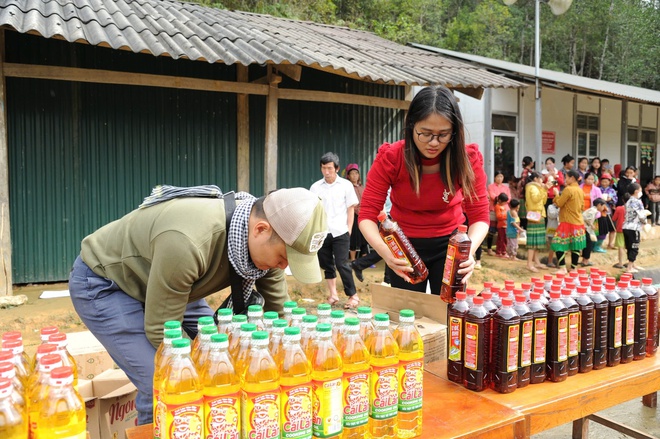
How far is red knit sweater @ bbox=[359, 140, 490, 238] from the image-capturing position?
123 inches

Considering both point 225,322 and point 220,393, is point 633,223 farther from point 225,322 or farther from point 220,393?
point 220,393

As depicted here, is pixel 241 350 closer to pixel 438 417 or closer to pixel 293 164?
pixel 438 417

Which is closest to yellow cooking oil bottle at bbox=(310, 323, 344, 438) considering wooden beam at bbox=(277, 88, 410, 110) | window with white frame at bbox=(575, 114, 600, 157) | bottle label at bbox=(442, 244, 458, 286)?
bottle label at bbox=(442, 244, 458, 286)

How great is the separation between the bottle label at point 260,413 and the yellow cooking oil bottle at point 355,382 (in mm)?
265

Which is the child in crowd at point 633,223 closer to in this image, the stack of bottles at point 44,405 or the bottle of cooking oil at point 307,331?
the bottle of cooking oil at point 307,331

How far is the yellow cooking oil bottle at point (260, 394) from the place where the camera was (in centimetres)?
161

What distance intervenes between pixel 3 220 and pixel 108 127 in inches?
76.3

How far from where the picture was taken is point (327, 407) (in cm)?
173

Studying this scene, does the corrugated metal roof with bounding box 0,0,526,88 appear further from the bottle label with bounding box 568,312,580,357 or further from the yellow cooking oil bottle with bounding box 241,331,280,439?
the yellow cooking oil bottle with bounding box 241,331,280,439

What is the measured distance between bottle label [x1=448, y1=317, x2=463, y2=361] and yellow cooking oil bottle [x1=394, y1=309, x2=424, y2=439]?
453 millimetres

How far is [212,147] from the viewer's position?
8516 millimetres

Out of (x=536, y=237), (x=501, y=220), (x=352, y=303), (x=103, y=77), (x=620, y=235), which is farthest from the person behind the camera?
(x=501, y=220)

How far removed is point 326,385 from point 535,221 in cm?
897

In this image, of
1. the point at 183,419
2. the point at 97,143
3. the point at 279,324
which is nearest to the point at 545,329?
the point at 279,324
